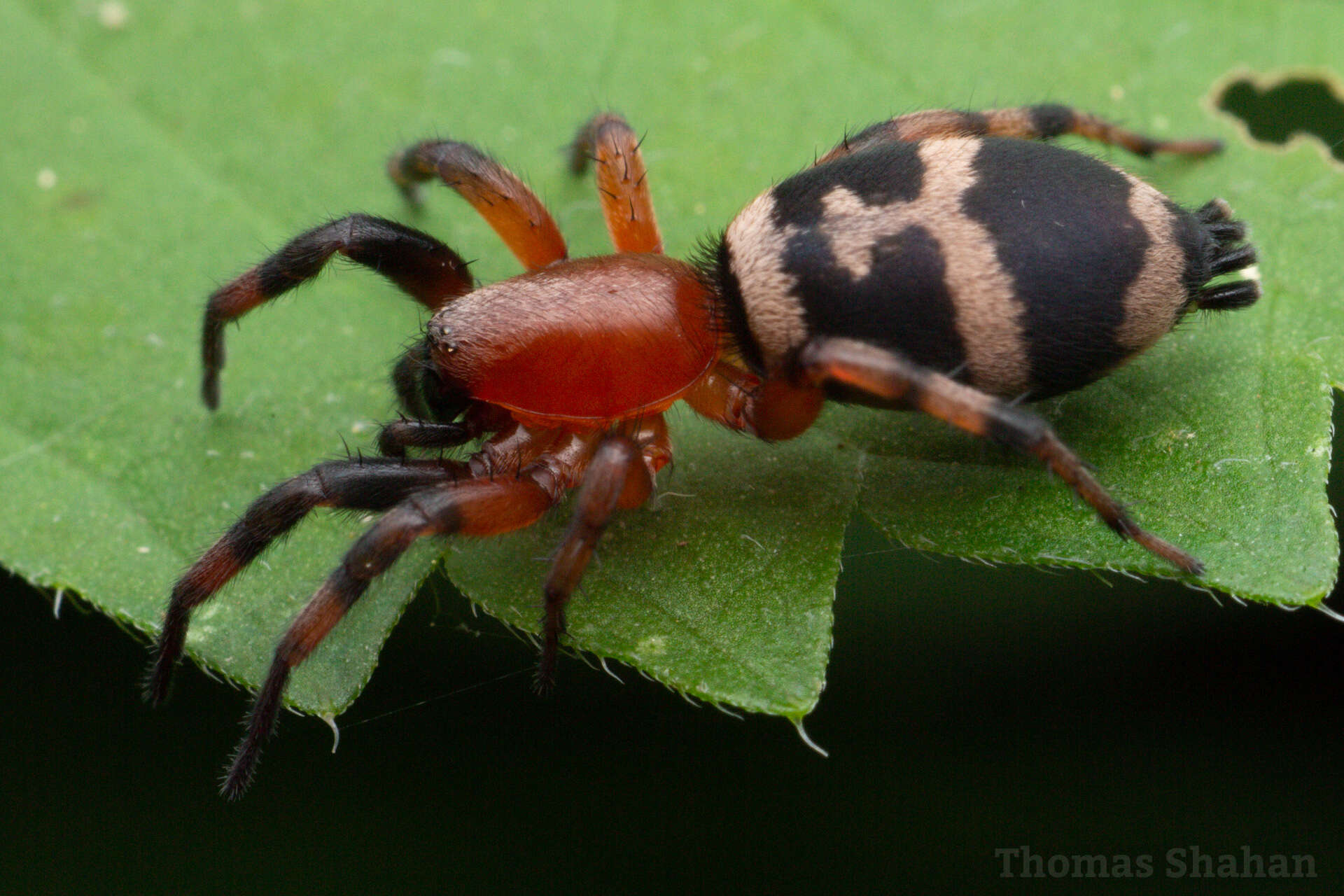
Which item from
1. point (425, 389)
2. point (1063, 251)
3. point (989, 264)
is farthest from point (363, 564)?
point (1063, 251)

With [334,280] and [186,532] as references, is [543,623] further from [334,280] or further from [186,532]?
[334,280]

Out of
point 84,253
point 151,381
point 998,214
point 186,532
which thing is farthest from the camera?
point 84,253

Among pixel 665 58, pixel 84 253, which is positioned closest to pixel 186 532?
pixel 84 253

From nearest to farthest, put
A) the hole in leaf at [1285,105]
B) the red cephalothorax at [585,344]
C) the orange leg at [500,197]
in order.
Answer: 1. the red cephalothorax at [585,344]
2. the orange leg at [500,197]
3. the hole in leaf at [1285,105]

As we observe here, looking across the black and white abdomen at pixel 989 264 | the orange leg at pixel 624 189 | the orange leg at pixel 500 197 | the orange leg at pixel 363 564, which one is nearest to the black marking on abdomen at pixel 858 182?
the black and white abdomen at pixel 989 264

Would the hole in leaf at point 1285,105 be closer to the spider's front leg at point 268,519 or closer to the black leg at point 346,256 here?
the black leg at point 346,256

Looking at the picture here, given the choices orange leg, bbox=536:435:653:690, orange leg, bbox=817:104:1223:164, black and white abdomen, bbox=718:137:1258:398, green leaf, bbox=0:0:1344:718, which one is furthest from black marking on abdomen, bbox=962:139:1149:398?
orange leg, bbox=536:435:653:690

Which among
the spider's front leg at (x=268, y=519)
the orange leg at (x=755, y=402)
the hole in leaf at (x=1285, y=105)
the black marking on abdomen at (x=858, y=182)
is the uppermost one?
the black marking on abdomen at (x=858, y=182)
